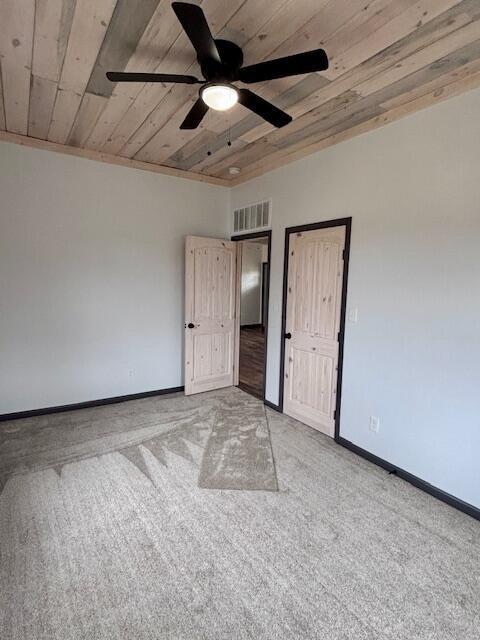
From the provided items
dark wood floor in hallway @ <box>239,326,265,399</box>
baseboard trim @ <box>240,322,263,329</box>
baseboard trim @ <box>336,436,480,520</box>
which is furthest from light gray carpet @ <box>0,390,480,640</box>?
baseboard trim @ <box>240,322,263,329</box>

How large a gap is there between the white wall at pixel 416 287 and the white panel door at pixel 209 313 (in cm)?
163

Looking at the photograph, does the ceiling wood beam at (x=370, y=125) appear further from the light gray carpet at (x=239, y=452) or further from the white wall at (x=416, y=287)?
the light gray carpet at (x=239, y=452)

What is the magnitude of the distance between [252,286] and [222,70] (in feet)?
26.2

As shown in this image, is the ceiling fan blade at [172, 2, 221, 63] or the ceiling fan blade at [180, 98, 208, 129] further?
the ceiling fan blade at [180, 98, 208, 129]

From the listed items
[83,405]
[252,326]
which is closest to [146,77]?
[83,405]

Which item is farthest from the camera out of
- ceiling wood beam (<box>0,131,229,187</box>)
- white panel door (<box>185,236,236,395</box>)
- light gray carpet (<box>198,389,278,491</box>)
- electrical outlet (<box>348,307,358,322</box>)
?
white panel door (<box>185,236,236,395</box>)

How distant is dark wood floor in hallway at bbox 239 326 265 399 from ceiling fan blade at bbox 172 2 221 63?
361 centimetres

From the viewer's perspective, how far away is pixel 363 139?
113 inches

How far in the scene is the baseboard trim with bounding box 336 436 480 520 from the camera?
7.36 feet

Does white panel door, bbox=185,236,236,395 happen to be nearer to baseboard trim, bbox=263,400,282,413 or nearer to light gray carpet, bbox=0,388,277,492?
light gray carpet, bbox=0,388,277,492

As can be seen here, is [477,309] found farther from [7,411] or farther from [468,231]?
[7,411]

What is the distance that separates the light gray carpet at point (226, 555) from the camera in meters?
1.49

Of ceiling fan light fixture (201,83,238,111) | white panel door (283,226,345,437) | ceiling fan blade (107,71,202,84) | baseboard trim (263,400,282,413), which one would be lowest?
baseboard trim (263,400,282,413)

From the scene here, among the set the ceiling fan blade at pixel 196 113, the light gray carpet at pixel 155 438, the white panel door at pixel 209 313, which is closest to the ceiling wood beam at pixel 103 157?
the white panel door at pixel 209 313
